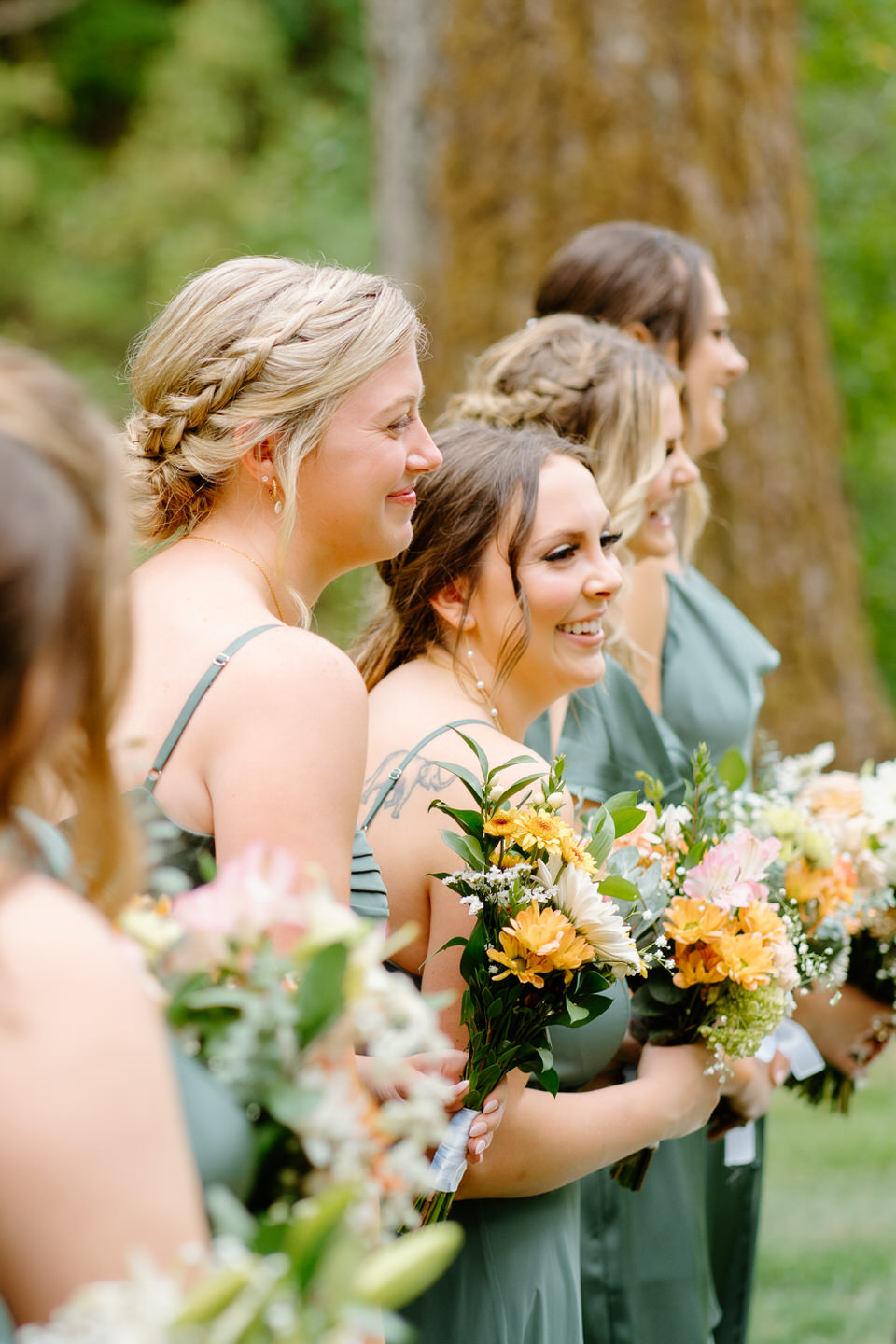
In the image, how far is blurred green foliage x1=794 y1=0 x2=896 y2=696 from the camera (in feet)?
33.8

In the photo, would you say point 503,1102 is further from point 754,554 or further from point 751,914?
point 754,554

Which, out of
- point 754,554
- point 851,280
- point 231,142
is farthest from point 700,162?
point 231,142

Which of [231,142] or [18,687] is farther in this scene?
[231,142]

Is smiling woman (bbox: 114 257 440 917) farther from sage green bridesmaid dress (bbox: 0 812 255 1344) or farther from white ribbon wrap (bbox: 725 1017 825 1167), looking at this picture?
white ribbon wrap (bbox: 725 1017 825 1167)

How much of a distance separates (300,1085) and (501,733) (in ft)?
4.60

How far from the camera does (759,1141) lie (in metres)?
4.01

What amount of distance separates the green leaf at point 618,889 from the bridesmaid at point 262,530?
0.38 meters

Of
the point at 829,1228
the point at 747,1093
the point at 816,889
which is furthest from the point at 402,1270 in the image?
the point at 829,1228

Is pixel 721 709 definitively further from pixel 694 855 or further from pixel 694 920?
pixel 694 920

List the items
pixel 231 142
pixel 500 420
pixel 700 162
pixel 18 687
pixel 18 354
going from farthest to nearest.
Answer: pixel 231 142 → pixel 700 162 → pixel 500 420 → pixel 18 354 → pixel 18 687

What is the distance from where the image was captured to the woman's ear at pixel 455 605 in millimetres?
2959

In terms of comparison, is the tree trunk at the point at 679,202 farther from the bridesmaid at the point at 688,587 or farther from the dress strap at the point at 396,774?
the dress strap at the point at 396,774

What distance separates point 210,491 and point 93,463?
1.10 m

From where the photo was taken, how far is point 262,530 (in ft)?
8.03
